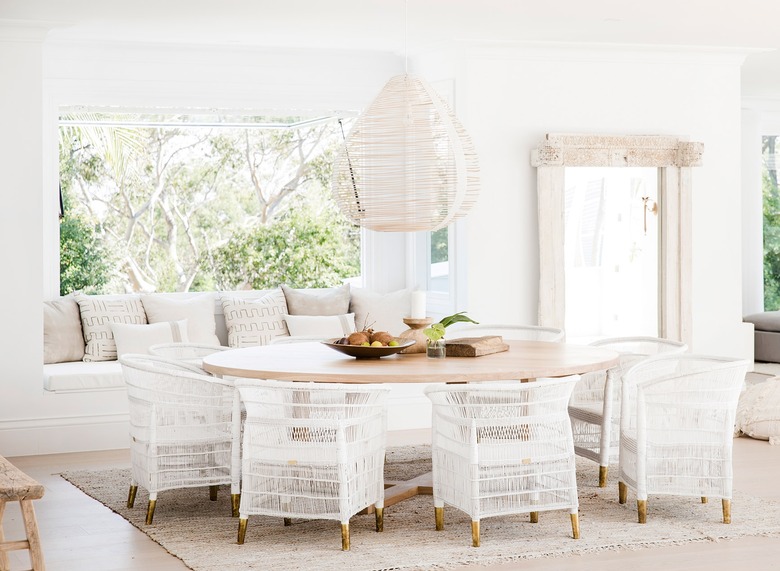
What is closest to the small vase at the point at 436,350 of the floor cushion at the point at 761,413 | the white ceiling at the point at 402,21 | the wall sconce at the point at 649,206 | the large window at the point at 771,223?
the white ceiling at the point at 402,21

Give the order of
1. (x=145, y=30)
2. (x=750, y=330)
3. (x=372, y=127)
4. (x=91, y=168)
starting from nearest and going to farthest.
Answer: (x=372, y=127) < (x=145, y=30) < (x=750, y=330) < (x=91, y=168)

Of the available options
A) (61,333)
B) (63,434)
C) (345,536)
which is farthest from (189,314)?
(345,536)

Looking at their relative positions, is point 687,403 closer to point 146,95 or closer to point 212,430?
point 212,430

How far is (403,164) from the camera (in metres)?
4.71

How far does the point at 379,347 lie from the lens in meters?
4.50

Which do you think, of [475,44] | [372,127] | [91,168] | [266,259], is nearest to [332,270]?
[266,259]

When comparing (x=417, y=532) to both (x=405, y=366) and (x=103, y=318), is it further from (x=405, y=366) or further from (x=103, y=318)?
(x=103, y=318)

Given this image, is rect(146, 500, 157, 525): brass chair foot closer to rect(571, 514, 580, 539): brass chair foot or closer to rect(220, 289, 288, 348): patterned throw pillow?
rect(571, 514, 580, 539): brass chair foot

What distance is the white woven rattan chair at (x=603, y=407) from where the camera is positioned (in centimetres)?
480

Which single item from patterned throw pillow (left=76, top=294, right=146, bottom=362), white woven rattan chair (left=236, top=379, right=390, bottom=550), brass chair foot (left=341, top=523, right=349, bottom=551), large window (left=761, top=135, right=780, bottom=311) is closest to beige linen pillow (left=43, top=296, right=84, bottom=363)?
patterned throw pillow (left=76, top=294, right=146, bottom=362)

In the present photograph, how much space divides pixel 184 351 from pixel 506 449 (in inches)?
78.3

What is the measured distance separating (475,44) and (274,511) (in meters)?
3.75

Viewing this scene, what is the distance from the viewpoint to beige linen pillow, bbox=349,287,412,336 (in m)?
7.29

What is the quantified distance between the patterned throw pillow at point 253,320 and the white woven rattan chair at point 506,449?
3.11 metres
